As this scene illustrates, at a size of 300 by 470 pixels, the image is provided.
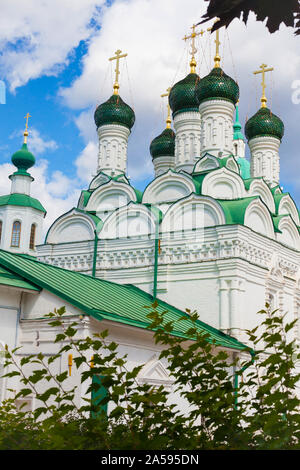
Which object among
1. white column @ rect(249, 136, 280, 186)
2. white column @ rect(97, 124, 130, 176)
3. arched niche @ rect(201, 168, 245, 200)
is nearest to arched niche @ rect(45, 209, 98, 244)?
white column @ rect(97, 124, 130, 176)

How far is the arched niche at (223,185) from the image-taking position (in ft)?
43.6

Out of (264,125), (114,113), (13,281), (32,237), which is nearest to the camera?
(13,281)

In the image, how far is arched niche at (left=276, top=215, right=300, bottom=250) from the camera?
1384 cm

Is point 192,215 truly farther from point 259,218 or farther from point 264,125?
point 264,125

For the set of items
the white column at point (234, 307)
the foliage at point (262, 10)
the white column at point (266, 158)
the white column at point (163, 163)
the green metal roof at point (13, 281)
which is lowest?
the foliage at point (262, 10)

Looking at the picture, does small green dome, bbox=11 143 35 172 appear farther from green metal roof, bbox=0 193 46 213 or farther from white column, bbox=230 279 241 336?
white column, bbox=230 279 241 336

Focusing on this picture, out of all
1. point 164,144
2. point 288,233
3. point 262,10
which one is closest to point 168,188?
point 288,233

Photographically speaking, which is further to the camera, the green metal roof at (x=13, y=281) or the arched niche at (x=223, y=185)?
the arched niche at (x=223, y=185)

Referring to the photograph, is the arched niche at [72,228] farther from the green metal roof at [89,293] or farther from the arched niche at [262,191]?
the arched niche at [262,191]

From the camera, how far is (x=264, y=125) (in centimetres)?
1612

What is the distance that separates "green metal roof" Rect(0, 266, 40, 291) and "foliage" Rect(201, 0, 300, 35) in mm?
5522

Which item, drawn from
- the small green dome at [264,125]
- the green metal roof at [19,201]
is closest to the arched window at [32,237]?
the green metal roof at [19,201]

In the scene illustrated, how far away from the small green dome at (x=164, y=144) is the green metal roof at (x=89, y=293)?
8.11 metres

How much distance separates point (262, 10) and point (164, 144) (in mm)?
16034
